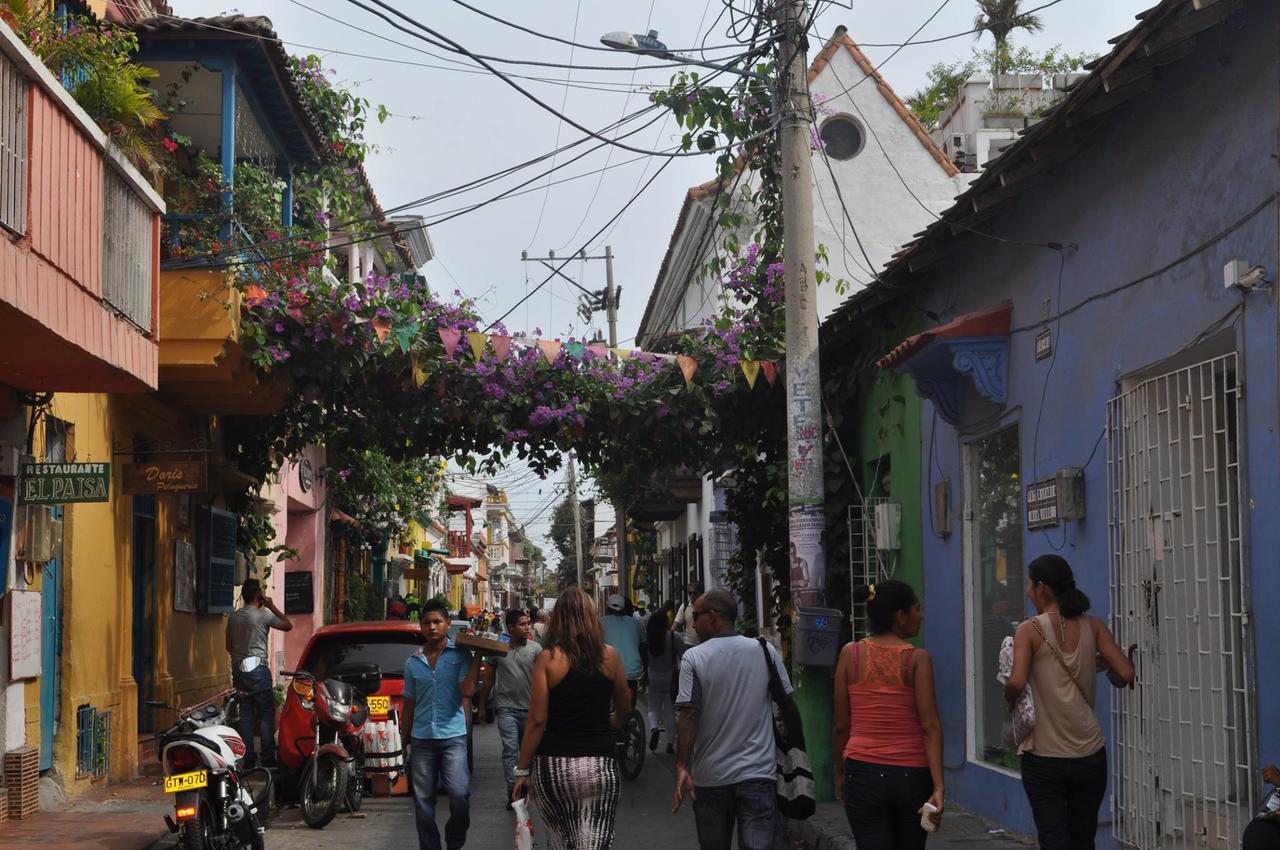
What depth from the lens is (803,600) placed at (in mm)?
10938

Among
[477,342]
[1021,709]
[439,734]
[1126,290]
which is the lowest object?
[439,734]

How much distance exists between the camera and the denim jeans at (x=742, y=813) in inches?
275

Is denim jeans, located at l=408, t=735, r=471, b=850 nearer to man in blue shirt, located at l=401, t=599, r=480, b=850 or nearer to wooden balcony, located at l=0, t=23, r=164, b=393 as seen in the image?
man in blue shirt, located at l=401, t=599, r=480, b=850

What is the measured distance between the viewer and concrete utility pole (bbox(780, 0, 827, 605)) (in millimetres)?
10883

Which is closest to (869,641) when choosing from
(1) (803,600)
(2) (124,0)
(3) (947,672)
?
(1) (803,600)

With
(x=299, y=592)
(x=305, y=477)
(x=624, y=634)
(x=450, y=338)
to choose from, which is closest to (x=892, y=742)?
(x=450, y=338)

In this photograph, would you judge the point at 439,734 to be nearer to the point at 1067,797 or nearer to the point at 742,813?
the point at 742,813

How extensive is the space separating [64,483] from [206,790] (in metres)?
3.04

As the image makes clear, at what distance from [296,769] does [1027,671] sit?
783 centimetres

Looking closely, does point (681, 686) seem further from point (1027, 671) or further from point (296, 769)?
point (296, 769)

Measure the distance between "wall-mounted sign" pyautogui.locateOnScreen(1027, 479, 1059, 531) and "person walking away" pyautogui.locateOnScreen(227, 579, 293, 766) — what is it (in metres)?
7.01

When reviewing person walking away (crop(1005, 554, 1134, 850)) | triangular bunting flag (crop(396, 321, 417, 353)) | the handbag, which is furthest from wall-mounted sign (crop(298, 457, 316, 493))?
person walking away (crop(1005, 554, 1134, 850))

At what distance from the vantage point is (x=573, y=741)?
7.07 m

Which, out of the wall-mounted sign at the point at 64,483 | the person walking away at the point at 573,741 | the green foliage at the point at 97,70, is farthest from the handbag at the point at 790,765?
the green foliage at the point at 97,70
